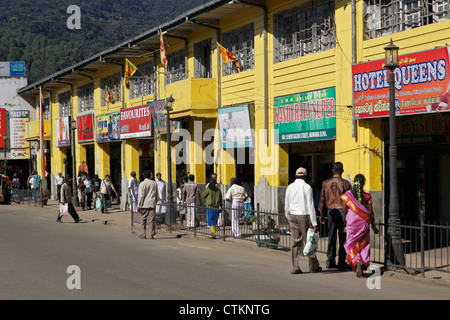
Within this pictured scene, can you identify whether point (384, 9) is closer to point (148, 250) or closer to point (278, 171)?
point (278, 171)

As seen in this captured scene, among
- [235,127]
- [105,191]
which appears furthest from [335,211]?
[105,191]

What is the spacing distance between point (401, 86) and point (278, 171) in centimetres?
595

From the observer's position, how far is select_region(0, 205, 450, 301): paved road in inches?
337

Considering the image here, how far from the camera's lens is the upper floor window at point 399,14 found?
13.0m

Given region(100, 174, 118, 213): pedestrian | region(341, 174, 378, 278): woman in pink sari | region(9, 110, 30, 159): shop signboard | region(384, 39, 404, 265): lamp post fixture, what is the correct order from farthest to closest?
region(9, 110, 30, 159): shop signboard
region(100, 174, 118, 213): pedestrian
region(384, 39, 404, 265): lamp post fixture
region(341, 174, 378, 278): woman in pink sari

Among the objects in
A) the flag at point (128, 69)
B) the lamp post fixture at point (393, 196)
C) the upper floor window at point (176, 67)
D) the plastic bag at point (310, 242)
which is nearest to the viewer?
the plastic bag at point (310, 242)

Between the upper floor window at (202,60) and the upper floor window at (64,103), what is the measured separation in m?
15.9

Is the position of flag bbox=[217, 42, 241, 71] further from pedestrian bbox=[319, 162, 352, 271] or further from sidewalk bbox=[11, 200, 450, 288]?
pedestrian bbox=[319, 162, 352, 271]

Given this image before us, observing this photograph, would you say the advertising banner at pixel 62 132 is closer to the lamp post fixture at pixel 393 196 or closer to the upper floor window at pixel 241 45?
the upper floor window at pixel 241 45

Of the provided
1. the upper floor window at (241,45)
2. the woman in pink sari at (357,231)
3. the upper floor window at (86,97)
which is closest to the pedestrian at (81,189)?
the upper floor window at (86,97)

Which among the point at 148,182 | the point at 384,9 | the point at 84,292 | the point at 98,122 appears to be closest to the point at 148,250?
the point at 148,182

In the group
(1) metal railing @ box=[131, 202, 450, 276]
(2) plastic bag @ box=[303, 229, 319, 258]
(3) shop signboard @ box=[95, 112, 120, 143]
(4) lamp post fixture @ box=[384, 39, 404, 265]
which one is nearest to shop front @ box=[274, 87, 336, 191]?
(1) metal railing @ box=[131, 202, 450, 276]

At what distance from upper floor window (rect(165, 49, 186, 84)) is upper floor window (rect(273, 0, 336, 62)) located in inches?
241

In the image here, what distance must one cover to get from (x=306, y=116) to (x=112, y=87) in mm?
15359
